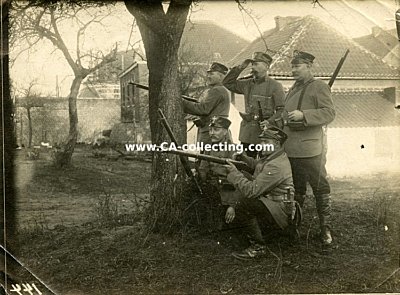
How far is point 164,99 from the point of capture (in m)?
2.10

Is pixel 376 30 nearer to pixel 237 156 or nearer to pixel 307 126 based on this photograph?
pixel 307 126

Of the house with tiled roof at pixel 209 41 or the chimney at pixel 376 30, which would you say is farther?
the chimney at pixel 376 30

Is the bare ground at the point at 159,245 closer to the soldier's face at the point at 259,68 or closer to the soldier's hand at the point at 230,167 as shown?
the soldier's hand at the point at 230,167

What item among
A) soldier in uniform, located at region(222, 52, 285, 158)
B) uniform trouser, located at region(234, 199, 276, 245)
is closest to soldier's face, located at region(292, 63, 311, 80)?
soldier in uniform, located at region(222, 52, 285, 158)

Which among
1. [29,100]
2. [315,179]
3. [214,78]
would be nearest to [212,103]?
[214,78]

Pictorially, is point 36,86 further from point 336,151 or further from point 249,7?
point 336,151

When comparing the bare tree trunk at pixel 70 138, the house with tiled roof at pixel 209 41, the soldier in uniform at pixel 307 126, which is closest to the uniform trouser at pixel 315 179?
the soldier in uniform at pixel 307 126

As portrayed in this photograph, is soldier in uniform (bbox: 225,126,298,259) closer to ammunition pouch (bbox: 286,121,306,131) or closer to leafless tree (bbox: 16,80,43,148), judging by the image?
ammunition pouch (bbox: 286,121,306,131)

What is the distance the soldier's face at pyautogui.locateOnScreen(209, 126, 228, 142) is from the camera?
6.77ft

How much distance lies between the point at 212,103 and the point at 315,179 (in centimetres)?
68

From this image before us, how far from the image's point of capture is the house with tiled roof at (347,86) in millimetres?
2086

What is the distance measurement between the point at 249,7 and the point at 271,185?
0.95 m

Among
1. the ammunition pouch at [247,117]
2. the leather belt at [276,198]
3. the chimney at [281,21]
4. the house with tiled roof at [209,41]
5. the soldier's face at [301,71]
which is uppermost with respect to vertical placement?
the chimney at [281,21]

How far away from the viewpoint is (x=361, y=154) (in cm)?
212
